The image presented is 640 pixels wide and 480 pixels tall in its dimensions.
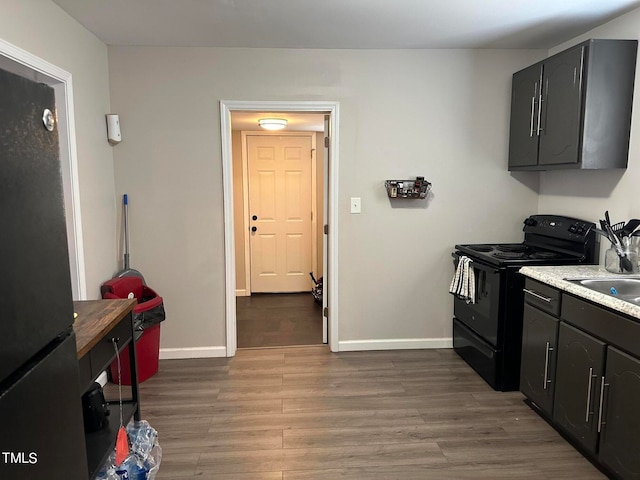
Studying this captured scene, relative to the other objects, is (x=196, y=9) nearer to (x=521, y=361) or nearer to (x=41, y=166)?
(x=41, y=166)

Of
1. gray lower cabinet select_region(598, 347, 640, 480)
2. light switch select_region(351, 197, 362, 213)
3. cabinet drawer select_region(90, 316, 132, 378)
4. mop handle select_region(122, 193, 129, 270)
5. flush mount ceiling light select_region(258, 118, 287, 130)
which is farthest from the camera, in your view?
flush mount ceiling light select_region(258, 118, 287, 130)

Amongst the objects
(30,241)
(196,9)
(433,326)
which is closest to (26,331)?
(30,241)

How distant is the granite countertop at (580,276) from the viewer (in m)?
1.86

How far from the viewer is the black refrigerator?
2.19 ft

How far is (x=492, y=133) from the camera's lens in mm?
3480

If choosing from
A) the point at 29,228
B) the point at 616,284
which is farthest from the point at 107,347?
the point at 616,284

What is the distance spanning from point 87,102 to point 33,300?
2587 millimetres

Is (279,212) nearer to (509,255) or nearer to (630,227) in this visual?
(509,255)

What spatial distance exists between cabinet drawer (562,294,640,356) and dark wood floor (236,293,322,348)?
2144 mm

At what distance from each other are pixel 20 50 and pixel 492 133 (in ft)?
A: 10.3

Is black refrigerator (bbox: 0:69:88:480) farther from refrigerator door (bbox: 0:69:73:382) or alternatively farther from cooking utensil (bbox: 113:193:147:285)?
cooking utensil (bbox: 113:193:147:285)

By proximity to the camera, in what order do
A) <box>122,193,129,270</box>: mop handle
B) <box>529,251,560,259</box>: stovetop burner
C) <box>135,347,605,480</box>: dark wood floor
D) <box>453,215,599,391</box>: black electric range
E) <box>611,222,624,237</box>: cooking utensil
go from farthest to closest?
<box>122,193,129,270</box>: mop handle
<box>529,251,560,259</box>: stovetop burner
<box>453,215,599,391</box>: black electric range
<box>611,222,624,237</box>: cooking utensil
<box>135,347,605,480</box>: dark wood floor

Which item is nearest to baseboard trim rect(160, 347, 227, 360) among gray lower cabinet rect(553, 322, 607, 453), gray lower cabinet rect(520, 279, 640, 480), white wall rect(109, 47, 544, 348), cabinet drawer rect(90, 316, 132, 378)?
white wall rect(109, 47, 544, 348)

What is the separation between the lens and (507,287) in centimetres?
286
